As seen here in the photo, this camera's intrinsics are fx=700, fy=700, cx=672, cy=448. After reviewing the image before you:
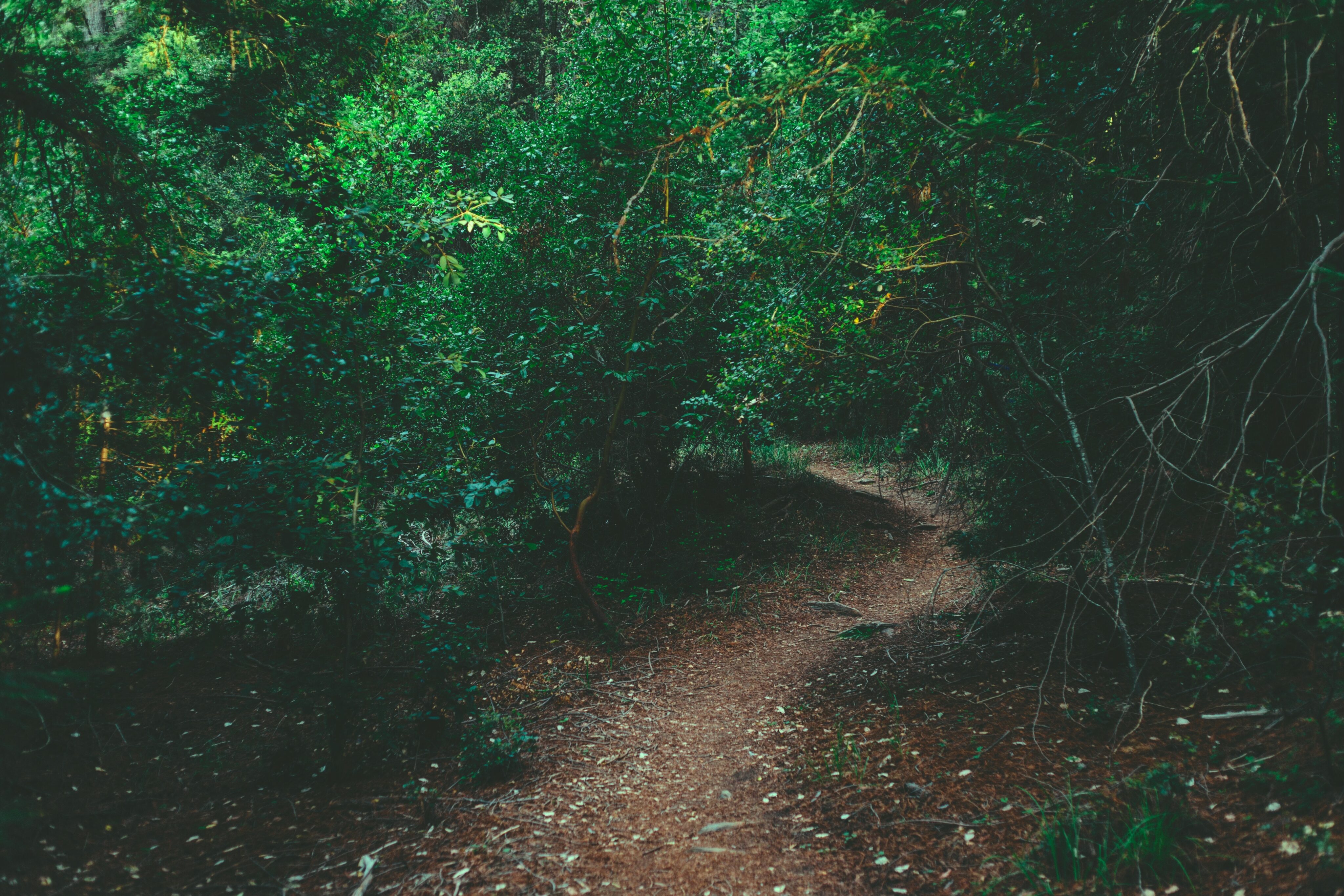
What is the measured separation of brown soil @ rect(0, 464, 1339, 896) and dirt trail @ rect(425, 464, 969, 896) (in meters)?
0.02

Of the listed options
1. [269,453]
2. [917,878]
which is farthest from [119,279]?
[917,878]

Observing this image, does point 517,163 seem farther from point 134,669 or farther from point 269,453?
point 134,669

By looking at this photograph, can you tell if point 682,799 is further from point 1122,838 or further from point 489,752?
point 1122,838

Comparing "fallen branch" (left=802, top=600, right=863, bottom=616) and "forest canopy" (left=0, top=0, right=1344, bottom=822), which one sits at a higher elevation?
"forest canopy" (left=0, top=0, right=1344, bottom=822)

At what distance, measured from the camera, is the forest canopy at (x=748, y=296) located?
132 inches

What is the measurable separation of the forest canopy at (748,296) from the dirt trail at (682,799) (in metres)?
1.13

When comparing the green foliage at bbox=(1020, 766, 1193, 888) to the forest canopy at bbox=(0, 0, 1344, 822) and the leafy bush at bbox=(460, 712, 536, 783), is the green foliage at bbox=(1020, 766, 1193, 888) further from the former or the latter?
the leafy bush at bbox=(460, 712, 536, 783)

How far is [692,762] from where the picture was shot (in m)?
4.74

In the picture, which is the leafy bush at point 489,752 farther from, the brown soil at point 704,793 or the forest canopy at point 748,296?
the forest canopy at point 748,296

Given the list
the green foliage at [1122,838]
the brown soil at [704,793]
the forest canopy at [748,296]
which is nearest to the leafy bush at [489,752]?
the brown soil at [704,793]

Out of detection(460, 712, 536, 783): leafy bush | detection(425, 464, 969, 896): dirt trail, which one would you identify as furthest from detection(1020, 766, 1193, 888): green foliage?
detection(460, 712, 536, 783): leafy bush

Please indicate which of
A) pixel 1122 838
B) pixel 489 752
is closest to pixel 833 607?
pixel 489 752

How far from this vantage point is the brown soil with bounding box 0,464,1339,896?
10.1 feet

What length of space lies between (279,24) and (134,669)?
5195 mm
